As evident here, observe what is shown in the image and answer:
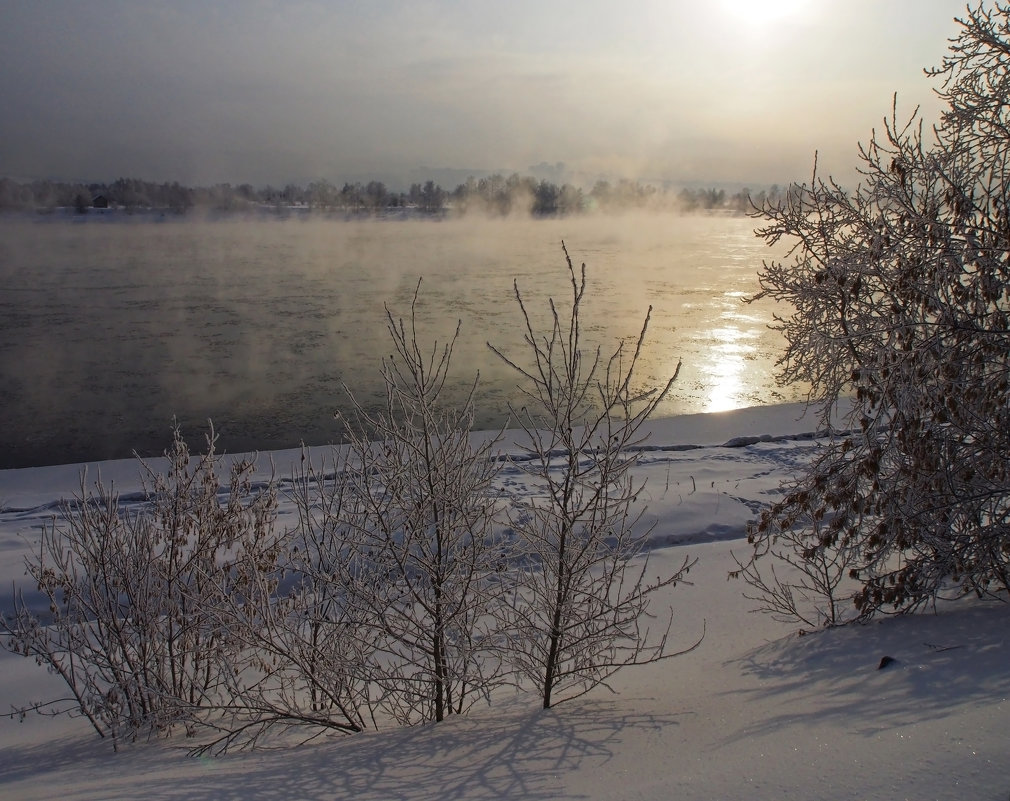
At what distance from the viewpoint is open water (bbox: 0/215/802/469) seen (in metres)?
13.4

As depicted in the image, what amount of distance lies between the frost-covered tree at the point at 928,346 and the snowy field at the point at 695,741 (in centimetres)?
42

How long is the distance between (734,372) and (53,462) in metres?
12.6

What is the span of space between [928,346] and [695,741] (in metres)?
2.59

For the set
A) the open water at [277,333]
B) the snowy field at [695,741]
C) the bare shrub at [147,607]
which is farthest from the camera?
the open water at [277,333]

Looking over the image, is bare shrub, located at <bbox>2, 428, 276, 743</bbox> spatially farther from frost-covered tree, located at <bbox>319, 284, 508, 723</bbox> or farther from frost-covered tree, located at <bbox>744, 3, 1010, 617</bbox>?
frost-covered tree, located at <bbox>744, 3, 1010, 617</bbox>

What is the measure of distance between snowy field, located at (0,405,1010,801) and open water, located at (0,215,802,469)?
179 cm

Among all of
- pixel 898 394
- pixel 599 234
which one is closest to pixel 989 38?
pixel 898 394

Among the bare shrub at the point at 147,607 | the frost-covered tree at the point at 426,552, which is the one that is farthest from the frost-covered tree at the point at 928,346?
the bare shrub at the point at 147,607

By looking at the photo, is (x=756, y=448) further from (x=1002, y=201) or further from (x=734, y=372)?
(x=1002, y=201)

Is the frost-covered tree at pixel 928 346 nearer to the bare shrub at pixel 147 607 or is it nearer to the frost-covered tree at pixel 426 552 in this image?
the frost-covered tree at pixel 426 552

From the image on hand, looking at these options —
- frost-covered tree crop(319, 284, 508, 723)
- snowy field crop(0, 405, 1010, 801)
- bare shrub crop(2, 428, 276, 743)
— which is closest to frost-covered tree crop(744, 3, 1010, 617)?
snowy field crop(0, 405, 1010, 801)

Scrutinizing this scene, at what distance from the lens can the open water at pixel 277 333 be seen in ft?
43.8

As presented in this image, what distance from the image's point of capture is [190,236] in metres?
53.5

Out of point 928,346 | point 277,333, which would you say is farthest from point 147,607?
point 277,333
